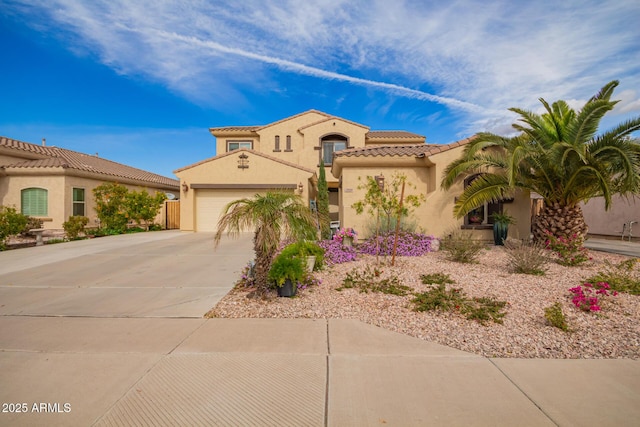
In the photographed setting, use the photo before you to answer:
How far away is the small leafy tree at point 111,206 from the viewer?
52.2ft

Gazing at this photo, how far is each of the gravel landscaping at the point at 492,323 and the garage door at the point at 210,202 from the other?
36.9 feet

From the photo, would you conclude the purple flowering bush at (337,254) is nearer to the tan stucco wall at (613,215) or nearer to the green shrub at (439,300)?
the green shrub at (439,300)

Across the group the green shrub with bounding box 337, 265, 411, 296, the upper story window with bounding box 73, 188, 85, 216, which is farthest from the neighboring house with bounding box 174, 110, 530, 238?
the green shrub with bounding box 337, 265, 411, 296

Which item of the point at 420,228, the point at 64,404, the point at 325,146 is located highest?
the point at 325,146

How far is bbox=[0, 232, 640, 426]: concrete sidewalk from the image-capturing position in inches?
101

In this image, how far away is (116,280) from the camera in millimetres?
6984

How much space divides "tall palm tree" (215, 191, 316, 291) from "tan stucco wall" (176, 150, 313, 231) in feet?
38.2

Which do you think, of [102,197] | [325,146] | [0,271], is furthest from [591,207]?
[102,197]

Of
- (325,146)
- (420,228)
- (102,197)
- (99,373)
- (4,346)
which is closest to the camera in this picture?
(99,373)

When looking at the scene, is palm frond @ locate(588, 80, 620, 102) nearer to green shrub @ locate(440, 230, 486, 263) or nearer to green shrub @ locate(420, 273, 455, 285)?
green shrub @ locate(440, 230, 486, 263)

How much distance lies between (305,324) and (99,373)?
7.88 feet

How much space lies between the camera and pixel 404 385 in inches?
117

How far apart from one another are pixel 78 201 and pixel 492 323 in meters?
19.5

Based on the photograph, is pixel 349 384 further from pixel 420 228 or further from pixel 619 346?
pixel 420 228
